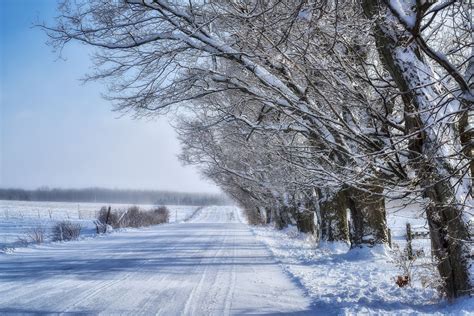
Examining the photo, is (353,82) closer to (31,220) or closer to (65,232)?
(65,232)

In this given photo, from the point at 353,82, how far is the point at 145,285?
17.0 ft

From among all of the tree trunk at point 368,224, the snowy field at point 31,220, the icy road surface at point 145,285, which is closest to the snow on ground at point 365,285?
the tree trunk at point 368,224

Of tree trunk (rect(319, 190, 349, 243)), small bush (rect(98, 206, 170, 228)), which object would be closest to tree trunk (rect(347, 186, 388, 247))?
tree trunk (rect(319, 190, 349, 243))

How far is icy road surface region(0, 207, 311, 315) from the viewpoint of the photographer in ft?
22.0

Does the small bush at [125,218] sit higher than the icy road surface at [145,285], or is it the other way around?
the small bush at [125,218]

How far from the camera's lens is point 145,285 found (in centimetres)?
863

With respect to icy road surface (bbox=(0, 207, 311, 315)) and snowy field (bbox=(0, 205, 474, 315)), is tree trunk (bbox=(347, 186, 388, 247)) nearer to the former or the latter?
snowy field (bbox=(0, 205, 474, 315))

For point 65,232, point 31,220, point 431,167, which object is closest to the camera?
point 431,167

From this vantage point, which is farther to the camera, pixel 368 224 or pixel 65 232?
pixel 65 232

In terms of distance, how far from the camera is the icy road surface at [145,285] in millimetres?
6707

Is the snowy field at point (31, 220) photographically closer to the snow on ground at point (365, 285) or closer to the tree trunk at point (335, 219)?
the snow on ground at point (365, 285)

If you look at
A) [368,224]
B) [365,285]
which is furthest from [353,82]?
[368,224]

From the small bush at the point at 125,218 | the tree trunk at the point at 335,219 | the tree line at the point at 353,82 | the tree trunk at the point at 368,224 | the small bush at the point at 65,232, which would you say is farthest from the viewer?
the small bush at the point at 125,218

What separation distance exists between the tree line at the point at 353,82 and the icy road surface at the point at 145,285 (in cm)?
216
